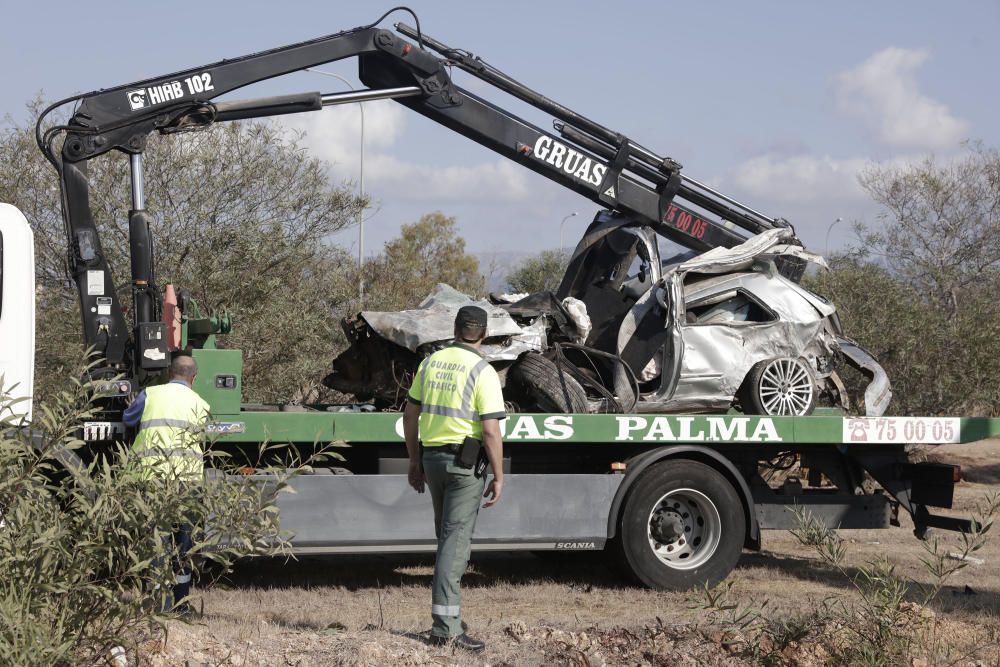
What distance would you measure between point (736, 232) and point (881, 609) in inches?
240

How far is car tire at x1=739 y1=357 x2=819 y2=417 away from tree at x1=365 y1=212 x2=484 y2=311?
30.4 feet

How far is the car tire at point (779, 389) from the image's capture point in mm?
9164

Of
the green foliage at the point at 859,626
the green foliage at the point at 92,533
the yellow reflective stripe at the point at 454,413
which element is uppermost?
the yellow reflective stripe at the point at 454,413

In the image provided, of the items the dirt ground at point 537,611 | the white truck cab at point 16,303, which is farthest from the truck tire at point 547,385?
the white truck cab at point 16,303

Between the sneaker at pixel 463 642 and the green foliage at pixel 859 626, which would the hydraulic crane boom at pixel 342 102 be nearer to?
the sneaker at pixel 463 642

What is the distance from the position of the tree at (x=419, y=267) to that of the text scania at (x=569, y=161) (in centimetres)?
771

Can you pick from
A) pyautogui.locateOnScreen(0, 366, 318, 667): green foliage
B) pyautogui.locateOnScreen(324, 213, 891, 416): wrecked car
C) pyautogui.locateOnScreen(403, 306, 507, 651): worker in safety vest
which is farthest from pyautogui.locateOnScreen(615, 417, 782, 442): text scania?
pyautogui.locateOnScreen(0, 366, 318, 667): green foliage

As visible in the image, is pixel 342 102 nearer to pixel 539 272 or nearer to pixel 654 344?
pixel 654 344

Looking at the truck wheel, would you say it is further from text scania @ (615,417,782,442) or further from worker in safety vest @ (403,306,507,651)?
worker in safety vest @ (403,306,507,651)

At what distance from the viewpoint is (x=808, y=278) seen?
2067 cm

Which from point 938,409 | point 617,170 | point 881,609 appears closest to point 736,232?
point 617,170

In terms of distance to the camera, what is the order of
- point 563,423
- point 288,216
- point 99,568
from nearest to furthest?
point 99,568
point 563,423
point 288,216

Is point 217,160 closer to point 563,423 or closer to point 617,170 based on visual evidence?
point 617,170

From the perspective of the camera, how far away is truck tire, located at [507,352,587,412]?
853cm
